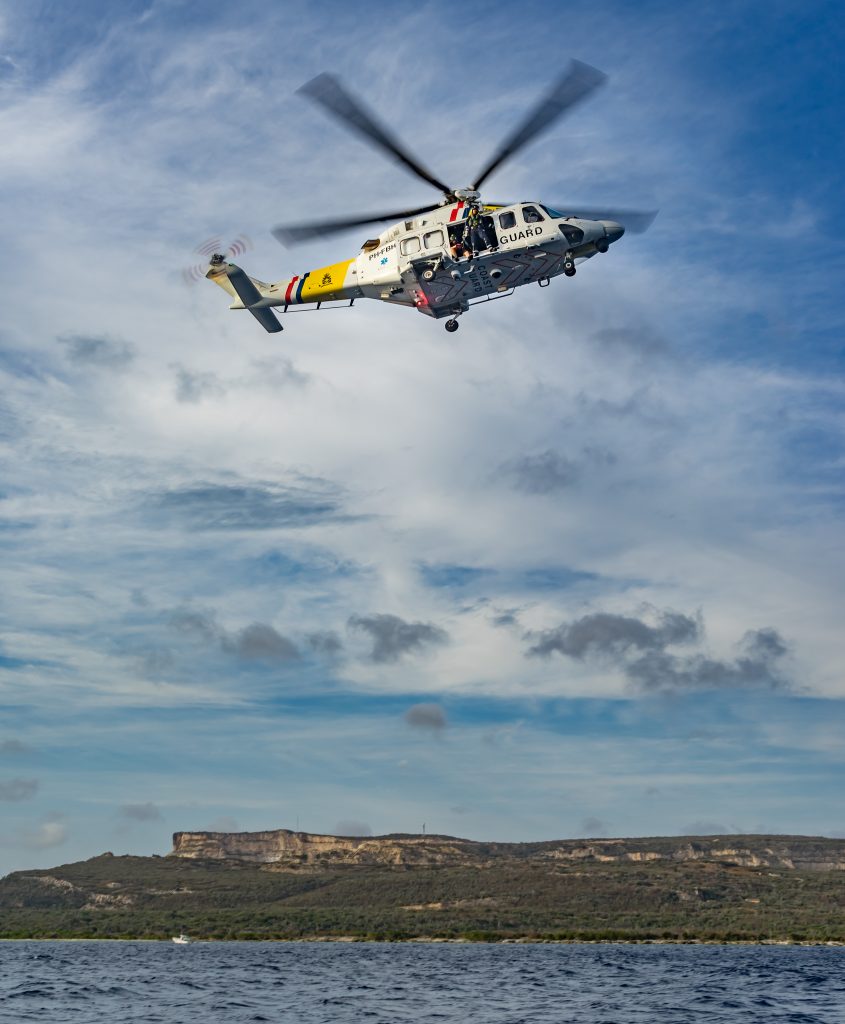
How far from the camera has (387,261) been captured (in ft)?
215

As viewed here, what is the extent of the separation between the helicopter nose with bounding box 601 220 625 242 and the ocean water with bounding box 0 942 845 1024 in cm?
4257

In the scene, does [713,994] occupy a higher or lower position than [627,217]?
lower

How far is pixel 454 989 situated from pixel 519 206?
6269cm

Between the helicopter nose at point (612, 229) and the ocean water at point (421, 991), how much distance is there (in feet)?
140

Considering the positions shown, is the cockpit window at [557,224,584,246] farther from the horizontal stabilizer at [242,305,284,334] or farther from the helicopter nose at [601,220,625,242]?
the horizontal stabilizer at [242,305,284,334]

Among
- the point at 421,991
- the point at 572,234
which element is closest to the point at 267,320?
the point at 572,234

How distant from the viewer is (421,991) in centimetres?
9331

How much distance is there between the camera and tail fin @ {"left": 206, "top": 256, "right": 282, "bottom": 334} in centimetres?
7281

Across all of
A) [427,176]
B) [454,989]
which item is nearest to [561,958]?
[454,989]

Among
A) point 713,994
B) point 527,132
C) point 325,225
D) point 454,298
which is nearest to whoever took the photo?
point 527,132

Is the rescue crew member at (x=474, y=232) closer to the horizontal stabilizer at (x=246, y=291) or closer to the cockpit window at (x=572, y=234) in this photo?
the cockpit window at (x=572, y=234)

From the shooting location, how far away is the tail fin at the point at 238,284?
239ft

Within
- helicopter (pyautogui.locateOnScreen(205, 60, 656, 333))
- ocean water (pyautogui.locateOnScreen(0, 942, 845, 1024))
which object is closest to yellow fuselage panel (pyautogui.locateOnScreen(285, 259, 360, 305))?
helicopter (pyautogui.locateOnScreen(205, 60, 656, 333))

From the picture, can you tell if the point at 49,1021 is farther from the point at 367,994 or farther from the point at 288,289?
the point at 288,289
